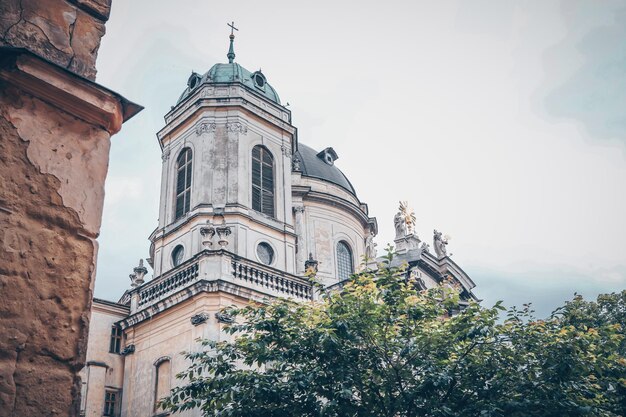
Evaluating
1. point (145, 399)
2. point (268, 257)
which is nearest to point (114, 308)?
point (145, 399)

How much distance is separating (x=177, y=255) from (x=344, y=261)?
9.78 metres

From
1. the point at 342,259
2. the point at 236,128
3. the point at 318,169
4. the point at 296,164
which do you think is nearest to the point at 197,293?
the point at 236,128

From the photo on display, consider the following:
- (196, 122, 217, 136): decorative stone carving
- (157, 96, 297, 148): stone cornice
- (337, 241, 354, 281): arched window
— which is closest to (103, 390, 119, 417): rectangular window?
(196, 122, 217, 136): decorative stone carving

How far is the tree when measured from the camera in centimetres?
1162

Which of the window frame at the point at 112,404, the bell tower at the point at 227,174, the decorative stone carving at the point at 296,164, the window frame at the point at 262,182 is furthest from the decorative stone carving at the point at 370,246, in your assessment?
the window frame at the point at 112,404

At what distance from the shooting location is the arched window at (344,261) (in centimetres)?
3006

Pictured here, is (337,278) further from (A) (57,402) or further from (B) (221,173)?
(A) (57,402)

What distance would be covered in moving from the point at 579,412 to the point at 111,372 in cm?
1542

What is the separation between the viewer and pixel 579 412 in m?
11.1

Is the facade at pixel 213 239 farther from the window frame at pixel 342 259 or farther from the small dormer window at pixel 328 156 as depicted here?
the small dormer window at pixel 328 156

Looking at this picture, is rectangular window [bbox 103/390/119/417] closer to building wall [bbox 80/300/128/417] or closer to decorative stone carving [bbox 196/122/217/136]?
building wall [bbox 80/300/128/417]

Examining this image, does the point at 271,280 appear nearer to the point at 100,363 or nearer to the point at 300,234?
the point at 100,363

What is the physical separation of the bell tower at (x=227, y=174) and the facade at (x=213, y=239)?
45 millimetres

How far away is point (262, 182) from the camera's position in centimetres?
2447
